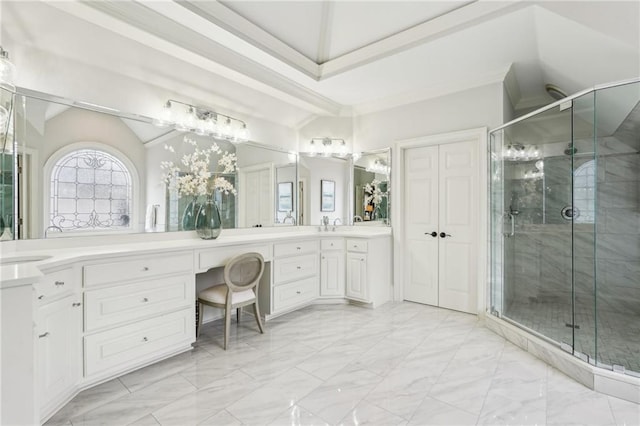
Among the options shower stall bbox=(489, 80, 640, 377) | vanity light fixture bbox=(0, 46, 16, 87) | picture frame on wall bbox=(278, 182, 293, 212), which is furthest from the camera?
picture frame on wall bbox=(278, 182, 293, 212)

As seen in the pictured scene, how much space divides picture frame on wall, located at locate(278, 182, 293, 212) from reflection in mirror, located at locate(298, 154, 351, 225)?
147mm

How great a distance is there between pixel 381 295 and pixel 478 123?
7.85ft

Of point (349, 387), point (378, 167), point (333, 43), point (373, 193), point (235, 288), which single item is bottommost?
point (349, 387)

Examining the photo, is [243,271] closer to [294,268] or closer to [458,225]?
[294,268]

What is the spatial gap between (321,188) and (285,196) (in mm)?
578

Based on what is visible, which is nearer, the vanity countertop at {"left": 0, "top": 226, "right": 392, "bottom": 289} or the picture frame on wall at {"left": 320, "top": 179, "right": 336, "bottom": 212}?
the vanity countertop at {"left": 0, "top": 226, "right": 392, "bottom": 289}

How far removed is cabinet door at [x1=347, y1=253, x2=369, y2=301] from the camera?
373 cm

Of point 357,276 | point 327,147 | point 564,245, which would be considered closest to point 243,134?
point 327,147

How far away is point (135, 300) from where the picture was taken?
2.17 m

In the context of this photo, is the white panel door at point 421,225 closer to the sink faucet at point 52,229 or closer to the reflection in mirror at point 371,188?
the reflection in mirror at point 371,188

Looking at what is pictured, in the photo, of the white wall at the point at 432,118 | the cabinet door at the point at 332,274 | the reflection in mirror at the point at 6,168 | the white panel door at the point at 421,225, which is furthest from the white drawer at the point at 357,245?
the reflection in mirror at the point at 6,168

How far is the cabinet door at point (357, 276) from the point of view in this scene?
12.2ft

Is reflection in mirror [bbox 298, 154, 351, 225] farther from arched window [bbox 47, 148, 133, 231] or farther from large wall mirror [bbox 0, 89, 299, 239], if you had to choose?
arched window [bbox 47, 148, 133, 231]

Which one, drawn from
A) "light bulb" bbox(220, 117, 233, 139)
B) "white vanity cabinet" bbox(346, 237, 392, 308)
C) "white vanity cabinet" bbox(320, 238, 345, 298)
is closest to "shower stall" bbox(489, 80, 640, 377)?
"white vanity cabinet" bbox(346, 237, 392, 308)
